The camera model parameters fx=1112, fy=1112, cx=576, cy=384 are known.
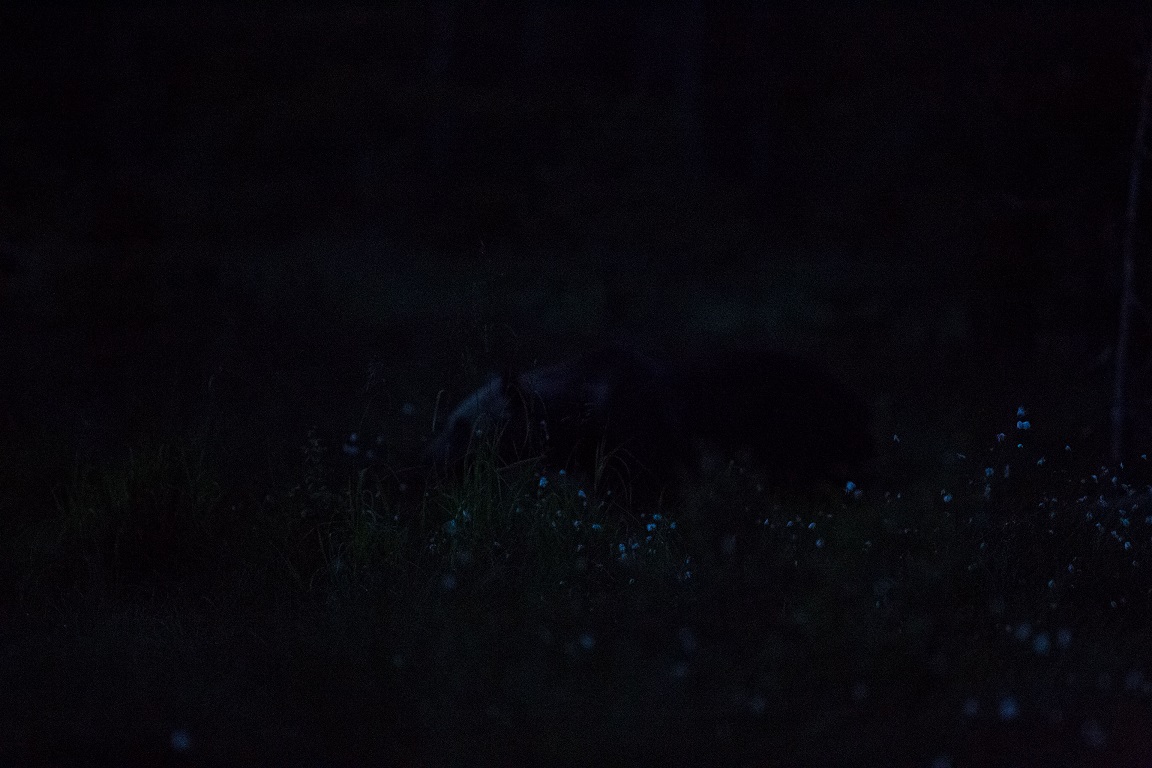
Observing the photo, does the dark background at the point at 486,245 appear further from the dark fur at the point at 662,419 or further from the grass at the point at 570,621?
the dark fur at the point at 662,419

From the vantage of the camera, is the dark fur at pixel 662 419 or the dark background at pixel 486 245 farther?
the dark fur at pixel 662 419

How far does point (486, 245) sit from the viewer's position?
450 inches

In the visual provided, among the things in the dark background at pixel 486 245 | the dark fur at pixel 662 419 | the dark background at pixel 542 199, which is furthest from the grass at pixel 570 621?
the dark background at pixel 542 199

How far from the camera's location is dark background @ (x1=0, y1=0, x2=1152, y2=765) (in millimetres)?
5662

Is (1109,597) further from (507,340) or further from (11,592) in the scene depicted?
(11,592)

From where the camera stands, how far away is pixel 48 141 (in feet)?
55.1

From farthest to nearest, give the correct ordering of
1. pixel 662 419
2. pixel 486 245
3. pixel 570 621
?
pixel 486 245
pixel 662 419
pixel 570 621

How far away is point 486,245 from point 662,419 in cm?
562

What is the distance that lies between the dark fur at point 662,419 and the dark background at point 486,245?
33 centimetres

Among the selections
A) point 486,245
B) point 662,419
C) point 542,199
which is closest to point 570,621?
point 662,419

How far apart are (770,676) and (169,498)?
10.4 ft

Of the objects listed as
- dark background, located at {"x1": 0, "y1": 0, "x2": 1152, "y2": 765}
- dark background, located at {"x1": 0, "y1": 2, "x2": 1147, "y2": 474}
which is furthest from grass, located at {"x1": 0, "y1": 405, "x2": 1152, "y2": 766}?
dark background, located at {"x1": 0, "y1": 2, "x2": 1147, "y2": 474}

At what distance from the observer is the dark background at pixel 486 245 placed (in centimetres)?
566

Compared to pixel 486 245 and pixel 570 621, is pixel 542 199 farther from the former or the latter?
pixel 570 621
